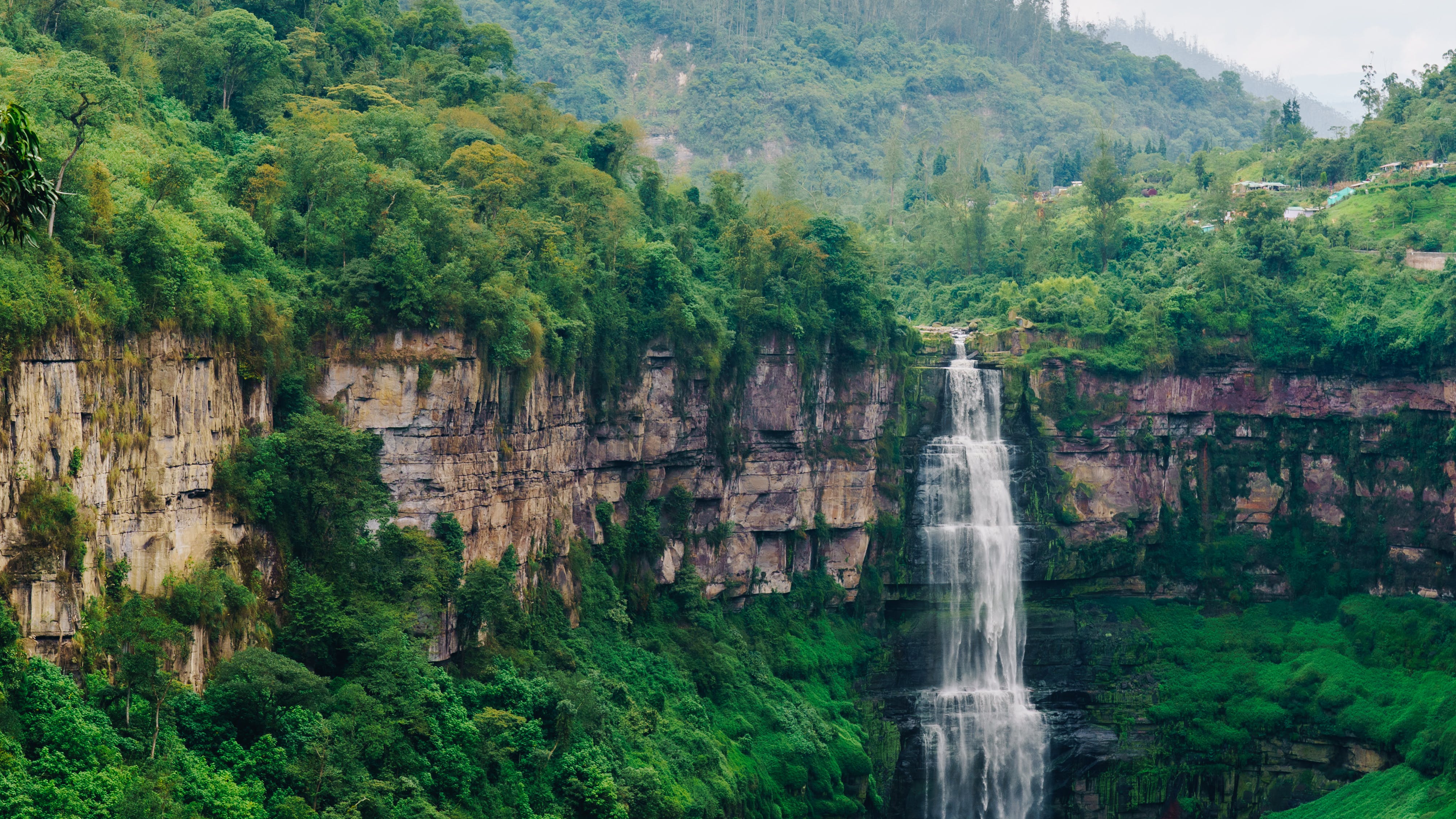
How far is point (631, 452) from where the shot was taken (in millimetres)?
45000

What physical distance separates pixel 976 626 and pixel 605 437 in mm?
14276

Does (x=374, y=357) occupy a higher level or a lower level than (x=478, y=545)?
higher

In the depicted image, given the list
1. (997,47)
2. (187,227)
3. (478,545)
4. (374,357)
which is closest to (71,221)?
(187,227)

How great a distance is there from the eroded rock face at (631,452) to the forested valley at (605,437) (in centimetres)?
23

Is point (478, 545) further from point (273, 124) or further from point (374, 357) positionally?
point (273, 124)

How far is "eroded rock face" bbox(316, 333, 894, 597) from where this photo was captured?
35969 mm

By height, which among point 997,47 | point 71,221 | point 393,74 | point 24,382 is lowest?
point 24,382

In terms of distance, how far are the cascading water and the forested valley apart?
2.94 feet

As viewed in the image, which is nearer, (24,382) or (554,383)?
(24,382)

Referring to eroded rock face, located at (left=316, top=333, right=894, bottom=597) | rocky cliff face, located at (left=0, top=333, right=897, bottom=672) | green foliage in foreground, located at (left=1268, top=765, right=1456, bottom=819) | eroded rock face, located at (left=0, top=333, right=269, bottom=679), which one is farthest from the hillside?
eroded rock face, located at (left=0, top=333, right=269, bottom=679)

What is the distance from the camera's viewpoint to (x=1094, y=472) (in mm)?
53156

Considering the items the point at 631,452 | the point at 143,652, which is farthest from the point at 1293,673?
the point at 143,652

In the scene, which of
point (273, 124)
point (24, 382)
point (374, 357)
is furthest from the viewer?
point (273, 124)

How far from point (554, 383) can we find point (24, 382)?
655 inches
